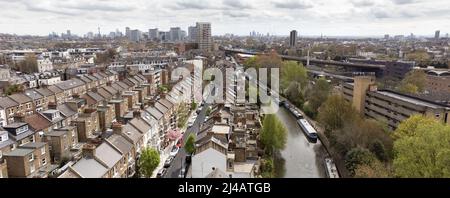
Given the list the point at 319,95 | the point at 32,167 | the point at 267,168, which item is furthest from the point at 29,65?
the point at 267,168

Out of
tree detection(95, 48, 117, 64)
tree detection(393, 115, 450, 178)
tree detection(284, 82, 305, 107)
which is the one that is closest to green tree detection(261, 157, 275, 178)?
tree detection(393, 115, 450, 178)

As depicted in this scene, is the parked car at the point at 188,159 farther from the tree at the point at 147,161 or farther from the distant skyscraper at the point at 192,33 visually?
the distant skyscraper at the point at 192,33

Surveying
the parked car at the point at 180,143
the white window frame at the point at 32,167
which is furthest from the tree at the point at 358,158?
the white window frame at the point at 32,167

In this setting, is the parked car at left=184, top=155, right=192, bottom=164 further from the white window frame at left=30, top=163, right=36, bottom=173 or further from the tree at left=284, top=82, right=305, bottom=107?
the tree at left=284, top=82, right=305, bottom=107

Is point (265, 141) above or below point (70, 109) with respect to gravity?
below

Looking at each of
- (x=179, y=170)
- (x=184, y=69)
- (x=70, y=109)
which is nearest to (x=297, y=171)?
(x=179, y=170)
